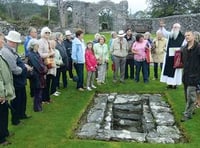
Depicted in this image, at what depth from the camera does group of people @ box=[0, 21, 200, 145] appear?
7.53m

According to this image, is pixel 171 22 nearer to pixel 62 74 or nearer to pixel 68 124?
pixel 62 74

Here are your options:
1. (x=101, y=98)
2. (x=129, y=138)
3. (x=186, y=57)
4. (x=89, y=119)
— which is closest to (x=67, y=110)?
(x=89, y=119)

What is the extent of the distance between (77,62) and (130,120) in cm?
306

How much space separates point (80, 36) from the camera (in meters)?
11.6

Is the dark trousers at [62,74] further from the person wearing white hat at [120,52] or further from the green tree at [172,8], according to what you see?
the green tree at [172,8]

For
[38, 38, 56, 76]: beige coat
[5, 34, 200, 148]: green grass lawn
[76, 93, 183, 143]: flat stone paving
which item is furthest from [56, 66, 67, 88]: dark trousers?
[38, 38, 56, 76]: beige coat

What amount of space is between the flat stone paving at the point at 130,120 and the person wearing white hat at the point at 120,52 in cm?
193

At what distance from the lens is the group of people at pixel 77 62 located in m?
7.53

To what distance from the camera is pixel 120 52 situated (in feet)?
42.5

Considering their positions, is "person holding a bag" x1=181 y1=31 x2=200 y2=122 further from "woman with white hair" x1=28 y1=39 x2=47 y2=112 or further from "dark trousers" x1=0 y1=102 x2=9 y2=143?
"dark trousers" x1=0 y1=102 x2=9 y2=143

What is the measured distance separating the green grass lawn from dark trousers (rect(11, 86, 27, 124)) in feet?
0.63

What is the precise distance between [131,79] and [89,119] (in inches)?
212

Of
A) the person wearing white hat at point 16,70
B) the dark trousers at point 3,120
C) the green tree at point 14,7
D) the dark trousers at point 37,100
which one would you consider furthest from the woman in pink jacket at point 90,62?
the green tree at point 14,7

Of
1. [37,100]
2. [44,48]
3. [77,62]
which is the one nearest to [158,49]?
[77,62]
